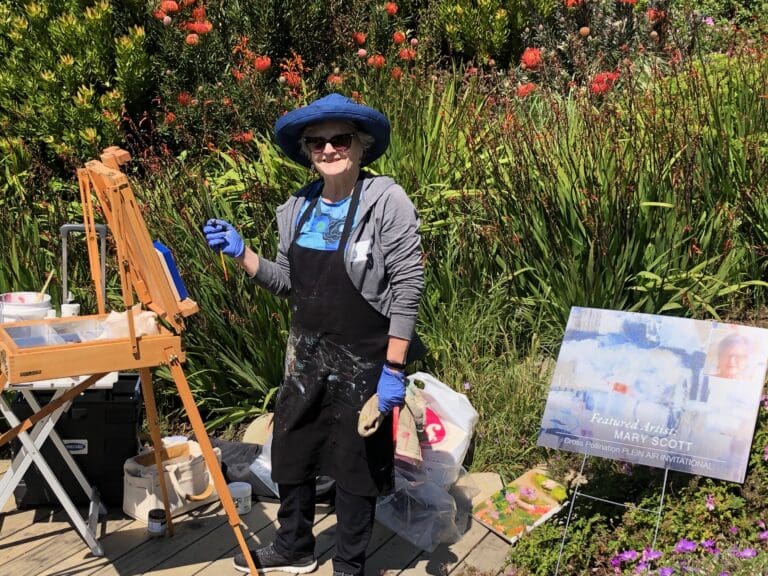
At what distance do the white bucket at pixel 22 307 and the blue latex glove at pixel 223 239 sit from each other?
0.97 metres

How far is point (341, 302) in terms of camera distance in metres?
3.02

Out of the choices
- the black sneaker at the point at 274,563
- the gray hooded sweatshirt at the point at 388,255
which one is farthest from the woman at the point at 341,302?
the black sneaker at the point at 274,563

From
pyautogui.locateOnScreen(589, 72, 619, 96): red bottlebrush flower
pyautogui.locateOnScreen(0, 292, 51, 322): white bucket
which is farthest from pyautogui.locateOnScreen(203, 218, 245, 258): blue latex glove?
pyautogui.locateOnScreen(589, 72, 619, 96): red bottlebrush flower

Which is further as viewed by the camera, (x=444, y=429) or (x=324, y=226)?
(x=444, y=429)

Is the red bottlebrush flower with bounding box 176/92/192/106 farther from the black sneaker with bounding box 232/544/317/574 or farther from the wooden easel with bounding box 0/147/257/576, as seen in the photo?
the black sneaker with bounding box 232/544/317/574

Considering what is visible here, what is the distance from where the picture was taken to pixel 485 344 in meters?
4.70

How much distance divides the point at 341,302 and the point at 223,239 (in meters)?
0.48

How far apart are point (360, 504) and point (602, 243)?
206cm

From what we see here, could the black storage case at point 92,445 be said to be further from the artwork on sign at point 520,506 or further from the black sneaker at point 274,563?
the artwork on sign at point 520,506

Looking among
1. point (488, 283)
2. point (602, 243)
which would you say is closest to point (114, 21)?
point (488, 283)

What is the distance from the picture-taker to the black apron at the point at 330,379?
3029mm

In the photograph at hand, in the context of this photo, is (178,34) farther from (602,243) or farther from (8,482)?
(8,482)

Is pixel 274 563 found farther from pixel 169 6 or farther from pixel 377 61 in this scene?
pixel 169 6

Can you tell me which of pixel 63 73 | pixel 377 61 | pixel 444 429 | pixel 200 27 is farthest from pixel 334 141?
pixel 63 73
